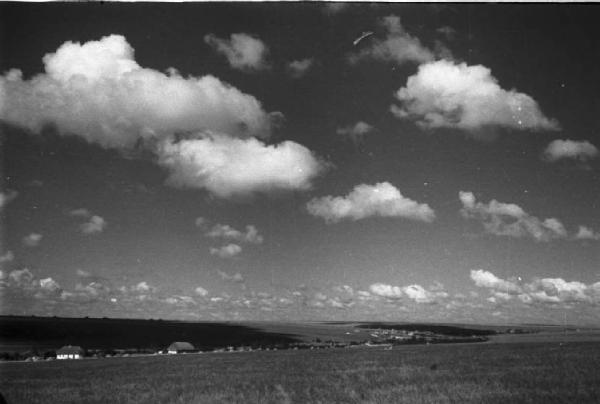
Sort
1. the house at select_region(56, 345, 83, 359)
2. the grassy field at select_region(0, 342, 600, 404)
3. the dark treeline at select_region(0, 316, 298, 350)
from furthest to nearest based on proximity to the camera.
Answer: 1. the dark treeline at select_region(0, 316, 298, 350)
2. the house at select_region(56, 345, 83, 359)
3. the grassy field at select_region(0, 342, 600, 404)

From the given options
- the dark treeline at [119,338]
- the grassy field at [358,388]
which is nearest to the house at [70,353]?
the dark treeline at [119,338]

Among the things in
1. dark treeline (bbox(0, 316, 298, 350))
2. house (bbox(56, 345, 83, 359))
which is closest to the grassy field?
house (bbox(56, 345, 83, 359))

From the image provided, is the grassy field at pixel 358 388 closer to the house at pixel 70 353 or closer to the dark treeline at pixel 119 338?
the house at pixel 70 353

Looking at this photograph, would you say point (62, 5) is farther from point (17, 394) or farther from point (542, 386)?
point (542, 386)

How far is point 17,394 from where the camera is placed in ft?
67.2

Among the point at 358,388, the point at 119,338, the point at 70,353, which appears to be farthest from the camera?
the point at 119,338

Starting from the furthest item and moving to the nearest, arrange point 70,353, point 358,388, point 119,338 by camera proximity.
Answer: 1. point 119,338
2. point 70,353
3. point 358,388

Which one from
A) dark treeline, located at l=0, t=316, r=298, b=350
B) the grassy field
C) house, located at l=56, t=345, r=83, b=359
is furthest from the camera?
dark treeline, located at l=0, t=316, r=298, b=350

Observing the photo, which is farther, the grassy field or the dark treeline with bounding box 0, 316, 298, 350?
the dark treeline with bounding box 0, 316, 298, 350

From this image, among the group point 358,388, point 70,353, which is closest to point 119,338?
point 70,353

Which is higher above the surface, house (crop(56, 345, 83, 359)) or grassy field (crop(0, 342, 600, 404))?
grassy field (crop(0, 342, 600, 404))

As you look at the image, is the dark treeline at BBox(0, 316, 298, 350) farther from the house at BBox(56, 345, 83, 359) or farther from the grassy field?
the grassy field

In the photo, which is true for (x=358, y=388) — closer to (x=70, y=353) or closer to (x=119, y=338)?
(x=70, y=353)

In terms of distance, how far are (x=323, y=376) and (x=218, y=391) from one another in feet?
21.9
